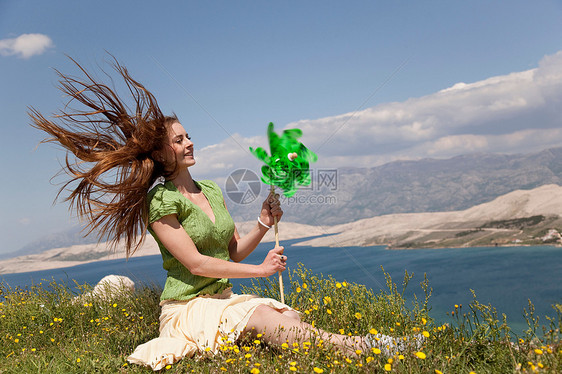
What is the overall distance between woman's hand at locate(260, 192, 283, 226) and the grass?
44.6 inches

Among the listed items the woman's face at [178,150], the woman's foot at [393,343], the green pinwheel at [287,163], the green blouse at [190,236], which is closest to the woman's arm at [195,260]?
the green blouse at [190,236]

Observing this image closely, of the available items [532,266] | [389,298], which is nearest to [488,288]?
[532,266]

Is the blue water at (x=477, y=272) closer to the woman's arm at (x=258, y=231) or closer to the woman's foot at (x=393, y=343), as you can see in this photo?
the woman's arm at (x=258, y=231)

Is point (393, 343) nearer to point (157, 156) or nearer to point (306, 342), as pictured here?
point (306, 342)

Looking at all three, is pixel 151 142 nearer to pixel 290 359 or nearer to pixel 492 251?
pixel 290 359

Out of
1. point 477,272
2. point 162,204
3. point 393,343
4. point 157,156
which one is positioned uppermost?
point 157,156

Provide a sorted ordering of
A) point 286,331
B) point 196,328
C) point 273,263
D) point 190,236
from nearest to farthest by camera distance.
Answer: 1. point 286,331
2. point 196,328
3. point 273,263
4. point 190,236

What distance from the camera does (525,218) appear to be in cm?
11350

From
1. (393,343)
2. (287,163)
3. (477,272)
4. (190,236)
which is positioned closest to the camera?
(393,343)

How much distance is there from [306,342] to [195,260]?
52.5 inches

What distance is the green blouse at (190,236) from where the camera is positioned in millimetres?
3875

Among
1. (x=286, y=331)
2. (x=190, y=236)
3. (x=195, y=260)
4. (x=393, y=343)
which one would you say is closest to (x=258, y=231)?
(x=190, y=236)

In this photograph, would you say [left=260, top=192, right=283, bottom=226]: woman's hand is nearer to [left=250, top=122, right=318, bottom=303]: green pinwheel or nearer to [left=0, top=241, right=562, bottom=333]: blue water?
[left=250, top=122, right=318, bottom=303]: green pinwheel

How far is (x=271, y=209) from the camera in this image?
4492mm
